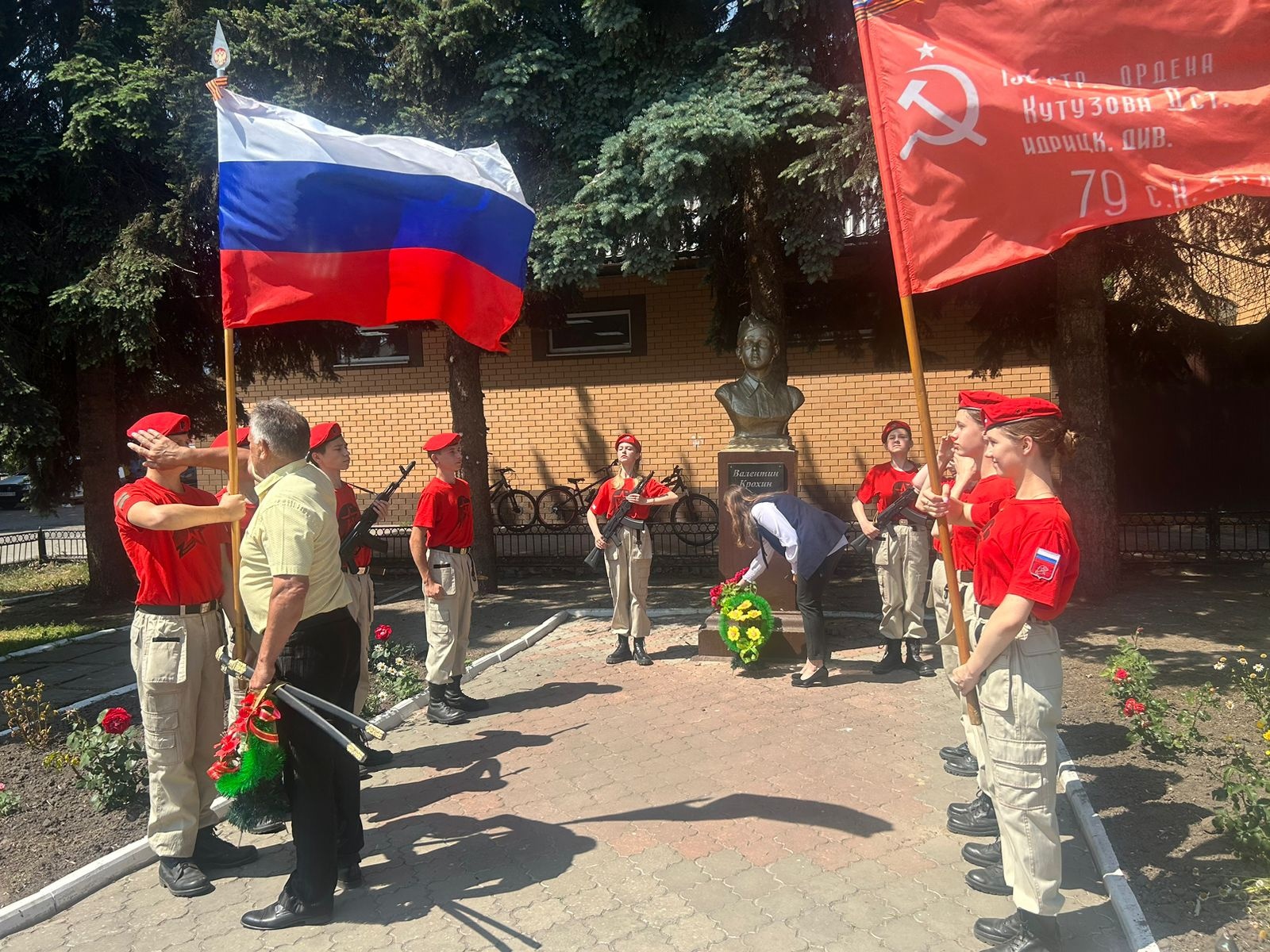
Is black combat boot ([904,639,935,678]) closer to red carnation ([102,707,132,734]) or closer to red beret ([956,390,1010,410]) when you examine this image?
red beret ([956,390,1010,410])

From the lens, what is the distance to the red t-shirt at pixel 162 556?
4.31 metres

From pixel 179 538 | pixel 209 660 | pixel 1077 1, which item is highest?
pixel 1077 1

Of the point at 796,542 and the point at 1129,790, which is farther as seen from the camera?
the point at 796,542

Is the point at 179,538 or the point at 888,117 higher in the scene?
the point at 888,117

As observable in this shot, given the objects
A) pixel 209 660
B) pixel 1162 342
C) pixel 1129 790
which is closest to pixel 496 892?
pixel 209 660

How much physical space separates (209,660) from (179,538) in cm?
59

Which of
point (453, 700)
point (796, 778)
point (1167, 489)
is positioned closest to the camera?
point (796, 778)

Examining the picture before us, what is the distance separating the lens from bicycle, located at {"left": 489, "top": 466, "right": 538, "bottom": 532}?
16.8 m

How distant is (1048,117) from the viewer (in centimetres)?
358

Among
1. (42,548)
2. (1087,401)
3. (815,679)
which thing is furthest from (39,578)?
(1087,401)

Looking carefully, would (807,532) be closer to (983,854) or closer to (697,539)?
(983,854)

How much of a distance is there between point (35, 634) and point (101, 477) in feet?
6.46

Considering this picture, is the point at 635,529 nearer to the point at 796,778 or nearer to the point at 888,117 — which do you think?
the point at 796,778

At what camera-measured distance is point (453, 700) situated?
6.71 metres
